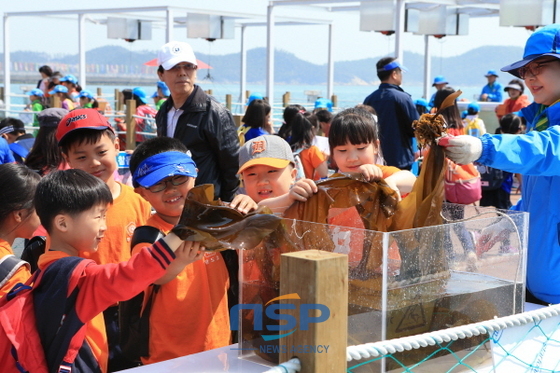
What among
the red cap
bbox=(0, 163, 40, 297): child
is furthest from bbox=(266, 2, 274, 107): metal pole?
bbox=(0, 163, 40, 297): child

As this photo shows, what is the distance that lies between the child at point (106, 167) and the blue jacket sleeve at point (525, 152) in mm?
1618

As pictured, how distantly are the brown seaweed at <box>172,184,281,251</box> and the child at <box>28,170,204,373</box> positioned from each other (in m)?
0.05

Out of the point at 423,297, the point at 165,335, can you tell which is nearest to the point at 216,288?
the point at 165,335

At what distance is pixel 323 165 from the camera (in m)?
6.64

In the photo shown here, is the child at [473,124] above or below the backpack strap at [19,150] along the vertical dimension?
above

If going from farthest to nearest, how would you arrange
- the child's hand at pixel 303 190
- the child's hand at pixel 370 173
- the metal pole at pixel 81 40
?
the metal pole at pixel 81 40
the child's hand at pixel 303 190
the child's hand at pixel 370 173

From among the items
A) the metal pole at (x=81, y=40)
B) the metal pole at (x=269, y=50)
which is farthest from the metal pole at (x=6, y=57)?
the metal pole at (x=269, y=50)

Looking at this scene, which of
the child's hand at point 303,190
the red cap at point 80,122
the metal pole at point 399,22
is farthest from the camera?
the metal pole at point 399,22

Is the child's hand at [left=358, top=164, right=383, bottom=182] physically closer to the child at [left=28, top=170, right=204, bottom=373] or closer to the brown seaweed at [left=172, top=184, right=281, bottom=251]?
the brown seaweed at [left=172, top=184, right=281, bottom=251]

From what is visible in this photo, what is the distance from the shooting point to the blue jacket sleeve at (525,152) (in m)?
2.25

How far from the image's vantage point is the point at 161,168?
2.85 metres
